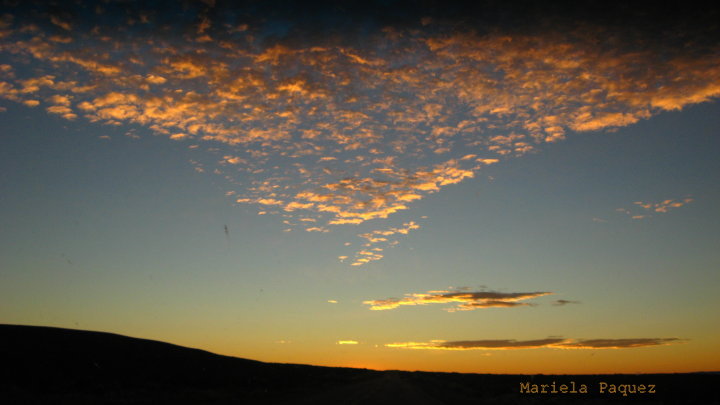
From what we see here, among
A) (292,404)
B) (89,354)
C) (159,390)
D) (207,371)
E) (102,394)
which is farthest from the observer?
(207,371)

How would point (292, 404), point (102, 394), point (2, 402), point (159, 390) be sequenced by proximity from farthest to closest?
point (159, 390)
point (102, 394)
point (292, 404)
point (2, 402)

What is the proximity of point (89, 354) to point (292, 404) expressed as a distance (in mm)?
31258

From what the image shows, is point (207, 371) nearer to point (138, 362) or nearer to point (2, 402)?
point (138, 362)

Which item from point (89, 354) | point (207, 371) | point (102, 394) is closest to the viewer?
point (102, 394)

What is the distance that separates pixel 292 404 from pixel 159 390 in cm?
1295

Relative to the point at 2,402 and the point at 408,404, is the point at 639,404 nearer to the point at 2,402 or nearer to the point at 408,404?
the point at 408,404

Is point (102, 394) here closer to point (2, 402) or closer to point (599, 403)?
point (2, 402)

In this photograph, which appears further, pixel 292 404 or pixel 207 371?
pixel 207 371

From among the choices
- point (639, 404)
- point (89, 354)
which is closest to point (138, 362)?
point (89, 354)

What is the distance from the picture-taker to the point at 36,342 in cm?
4588

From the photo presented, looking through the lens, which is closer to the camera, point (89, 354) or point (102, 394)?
point (102, 394)

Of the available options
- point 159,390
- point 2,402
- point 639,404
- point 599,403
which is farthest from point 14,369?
point 639,404

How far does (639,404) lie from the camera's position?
35.5m

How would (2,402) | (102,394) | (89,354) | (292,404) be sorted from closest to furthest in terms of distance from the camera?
(2,402), (292,404), (102,394), (89,354)
